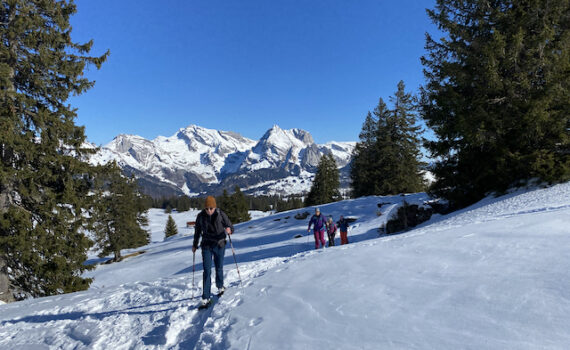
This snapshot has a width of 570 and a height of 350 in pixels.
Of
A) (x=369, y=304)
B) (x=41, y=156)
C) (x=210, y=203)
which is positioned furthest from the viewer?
(x=41, y=156)

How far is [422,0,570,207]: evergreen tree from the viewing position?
10.4 meters

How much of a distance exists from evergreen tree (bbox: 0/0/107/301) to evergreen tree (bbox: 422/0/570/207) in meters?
15.8

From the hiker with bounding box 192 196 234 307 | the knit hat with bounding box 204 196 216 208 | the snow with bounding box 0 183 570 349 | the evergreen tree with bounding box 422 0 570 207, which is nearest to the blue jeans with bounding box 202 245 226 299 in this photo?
the hiker with bounding box 192 196 234 307

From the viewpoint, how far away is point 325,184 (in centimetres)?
4412

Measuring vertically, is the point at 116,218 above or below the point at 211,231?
above

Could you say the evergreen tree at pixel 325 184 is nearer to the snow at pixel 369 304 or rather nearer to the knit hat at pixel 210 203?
the snow at pixel 369 304

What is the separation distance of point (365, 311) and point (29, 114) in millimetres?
13806

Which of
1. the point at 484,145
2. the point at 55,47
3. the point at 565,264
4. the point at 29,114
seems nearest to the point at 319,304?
the point at 565,264

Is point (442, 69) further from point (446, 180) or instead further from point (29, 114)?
point (29, 114)

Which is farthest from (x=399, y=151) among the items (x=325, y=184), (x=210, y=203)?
(x=210, y=203)

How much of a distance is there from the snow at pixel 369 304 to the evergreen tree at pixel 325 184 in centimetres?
3508

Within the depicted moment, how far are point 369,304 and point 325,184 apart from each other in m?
40.2

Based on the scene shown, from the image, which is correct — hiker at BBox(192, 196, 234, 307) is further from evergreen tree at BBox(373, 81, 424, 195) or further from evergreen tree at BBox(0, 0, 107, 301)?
evergreen tree at BBox(373, 81, 424, 195)

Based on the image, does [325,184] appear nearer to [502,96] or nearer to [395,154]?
[395,154]
